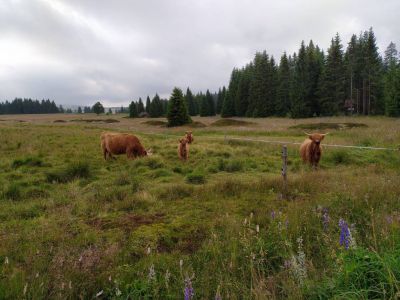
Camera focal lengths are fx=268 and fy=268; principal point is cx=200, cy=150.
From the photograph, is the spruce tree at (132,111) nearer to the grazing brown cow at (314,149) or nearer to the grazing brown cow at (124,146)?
the grazing brown cow at (124,146)

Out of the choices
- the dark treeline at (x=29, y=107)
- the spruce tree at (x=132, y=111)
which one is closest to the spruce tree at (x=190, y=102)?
the spruce tree at (x=132, y=111)

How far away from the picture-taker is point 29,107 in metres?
147

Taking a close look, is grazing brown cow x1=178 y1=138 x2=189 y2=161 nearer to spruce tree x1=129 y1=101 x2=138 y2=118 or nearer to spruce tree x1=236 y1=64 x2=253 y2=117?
spruce tree x1=236 y1=64 x2=253 y2=117

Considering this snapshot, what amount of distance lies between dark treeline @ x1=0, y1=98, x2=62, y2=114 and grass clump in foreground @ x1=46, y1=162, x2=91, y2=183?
161 m

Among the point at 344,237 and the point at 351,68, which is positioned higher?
the point at 351,68

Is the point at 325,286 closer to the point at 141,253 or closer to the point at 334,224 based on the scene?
the point at 334,224

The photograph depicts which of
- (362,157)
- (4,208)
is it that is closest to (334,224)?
(4,208)

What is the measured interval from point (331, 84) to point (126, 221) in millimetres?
53588

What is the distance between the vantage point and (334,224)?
3.89m

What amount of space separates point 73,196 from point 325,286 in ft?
21.2

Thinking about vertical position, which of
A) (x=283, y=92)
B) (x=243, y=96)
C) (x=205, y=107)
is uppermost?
(x=243, y=96)

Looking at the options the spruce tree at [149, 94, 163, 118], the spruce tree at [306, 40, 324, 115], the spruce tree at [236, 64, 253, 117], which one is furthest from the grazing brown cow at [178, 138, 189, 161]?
the spruce tree at [149, 94, 163, 118]

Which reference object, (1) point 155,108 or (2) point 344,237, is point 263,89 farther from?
(2) point 344,237

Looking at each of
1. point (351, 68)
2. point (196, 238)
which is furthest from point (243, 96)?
point (196, 238)
